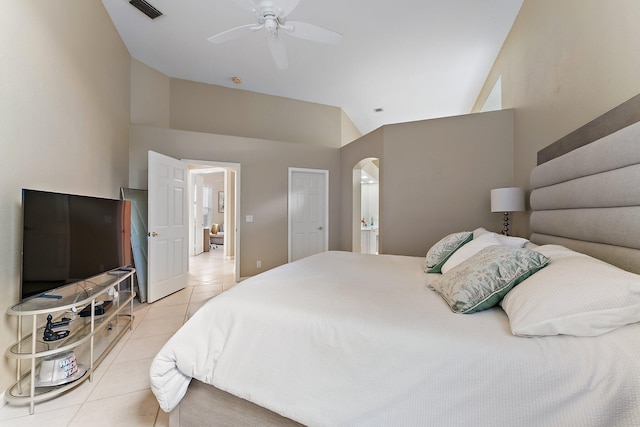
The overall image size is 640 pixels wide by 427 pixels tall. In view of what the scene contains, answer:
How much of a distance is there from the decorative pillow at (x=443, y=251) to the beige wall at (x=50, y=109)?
9.02 ft

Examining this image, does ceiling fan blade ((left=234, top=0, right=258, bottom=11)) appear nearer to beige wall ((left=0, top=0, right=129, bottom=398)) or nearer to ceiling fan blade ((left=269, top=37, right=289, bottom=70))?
ceiling fan blade ((left=269, top=37, right=289, bottom=70))

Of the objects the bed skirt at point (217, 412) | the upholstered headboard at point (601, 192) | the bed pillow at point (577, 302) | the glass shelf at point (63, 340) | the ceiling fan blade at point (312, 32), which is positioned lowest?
the bed skirt at point (217, 412)

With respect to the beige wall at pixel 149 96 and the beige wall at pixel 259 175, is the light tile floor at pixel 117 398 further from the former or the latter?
the beige wall at pixel 149 96

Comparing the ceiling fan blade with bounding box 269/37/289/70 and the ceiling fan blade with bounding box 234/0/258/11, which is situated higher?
the ceiling fan blade with bounding box 234/0/258/11

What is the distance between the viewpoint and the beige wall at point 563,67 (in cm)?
151

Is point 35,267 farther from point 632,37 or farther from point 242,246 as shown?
point 632,37

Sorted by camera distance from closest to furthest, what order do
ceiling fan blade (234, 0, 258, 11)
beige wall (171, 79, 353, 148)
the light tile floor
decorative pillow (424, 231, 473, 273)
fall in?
1. the light tile floor
2. decorative pillow (424, 231, 473, 273)
3. ceiling fan blade (234, 0, 258, 11)
4. beige wall (171, 79, 353, 148)

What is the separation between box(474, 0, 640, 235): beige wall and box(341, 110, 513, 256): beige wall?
10.2 inches

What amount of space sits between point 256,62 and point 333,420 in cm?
446

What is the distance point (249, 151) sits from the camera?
468 cm

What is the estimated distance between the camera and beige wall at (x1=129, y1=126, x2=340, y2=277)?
4383 millimetres

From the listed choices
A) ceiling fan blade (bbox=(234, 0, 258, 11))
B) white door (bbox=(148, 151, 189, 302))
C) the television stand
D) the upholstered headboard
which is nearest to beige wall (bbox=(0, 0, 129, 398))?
the television stand

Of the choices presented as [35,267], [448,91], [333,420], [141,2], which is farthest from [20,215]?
[448,91]

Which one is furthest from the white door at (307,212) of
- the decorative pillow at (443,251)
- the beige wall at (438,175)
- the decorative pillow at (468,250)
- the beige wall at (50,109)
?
the decorative pillow at (468,250)
